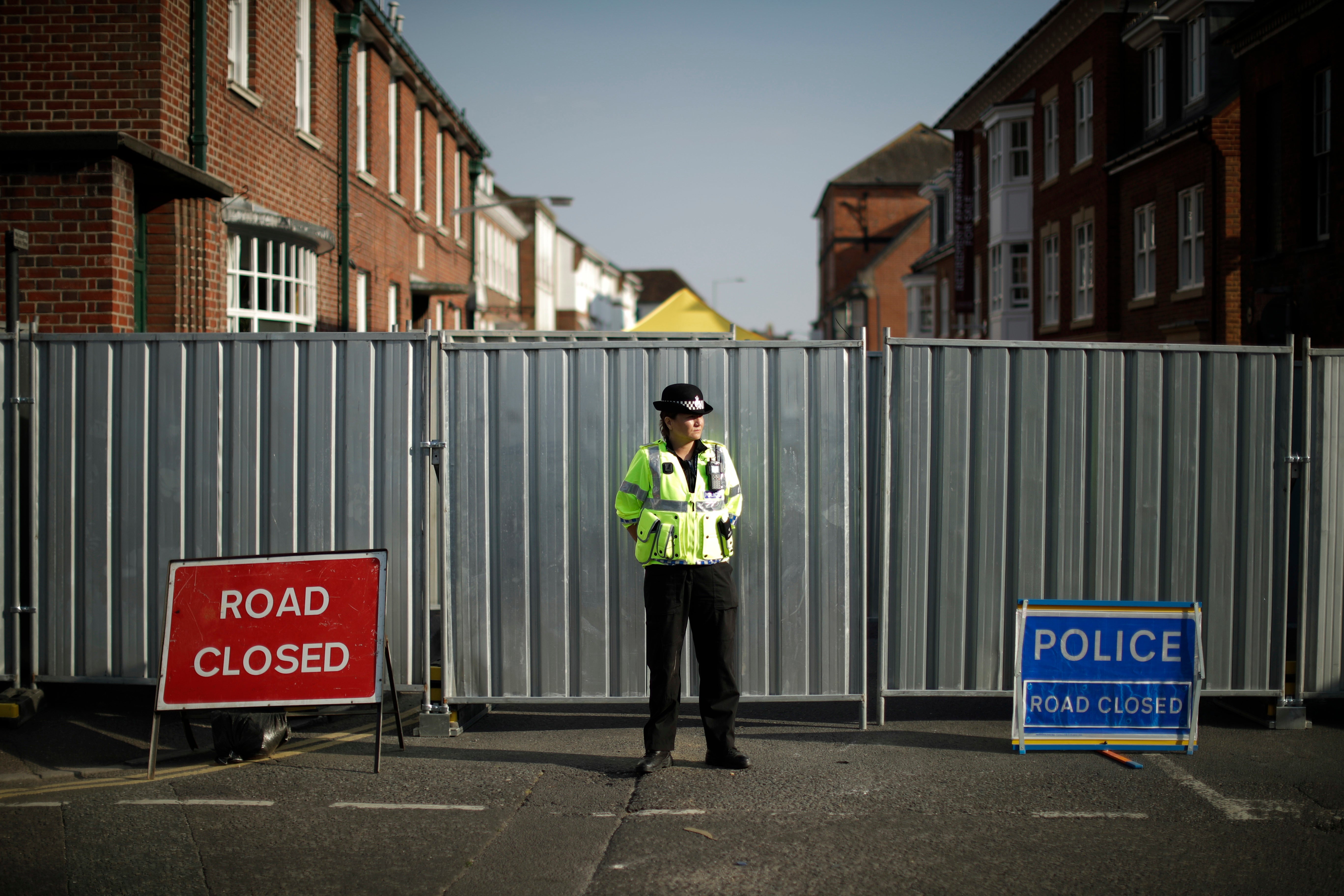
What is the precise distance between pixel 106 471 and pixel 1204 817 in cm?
639

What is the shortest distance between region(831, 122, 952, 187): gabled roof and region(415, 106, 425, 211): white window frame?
159ft

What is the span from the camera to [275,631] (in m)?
5.89

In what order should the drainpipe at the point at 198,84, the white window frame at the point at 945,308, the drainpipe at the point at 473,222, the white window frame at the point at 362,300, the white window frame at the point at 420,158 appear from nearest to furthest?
1. the drainpipe at the point at 198,84
2. the white window frame at the point at 362,300
3. the white window frame at the point at 420,158
4. the drainpipe at the point at 473,222
5. the white window frame at the point at 945,308

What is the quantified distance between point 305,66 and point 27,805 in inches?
488

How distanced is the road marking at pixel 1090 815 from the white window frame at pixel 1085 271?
22.7 meters

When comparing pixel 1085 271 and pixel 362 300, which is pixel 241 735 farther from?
pixel 1085 271

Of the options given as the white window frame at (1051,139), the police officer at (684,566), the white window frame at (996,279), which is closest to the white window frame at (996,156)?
the white window frame at (1051,139)

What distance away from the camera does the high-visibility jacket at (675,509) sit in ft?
18.5

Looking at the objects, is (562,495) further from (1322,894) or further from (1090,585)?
(1322,894)

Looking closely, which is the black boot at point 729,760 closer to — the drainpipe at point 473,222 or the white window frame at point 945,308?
Result: the drainpipe at point 473,222

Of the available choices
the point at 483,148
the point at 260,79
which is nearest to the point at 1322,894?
the point at 260,79

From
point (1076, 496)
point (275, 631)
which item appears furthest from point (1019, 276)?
point (275, 631)

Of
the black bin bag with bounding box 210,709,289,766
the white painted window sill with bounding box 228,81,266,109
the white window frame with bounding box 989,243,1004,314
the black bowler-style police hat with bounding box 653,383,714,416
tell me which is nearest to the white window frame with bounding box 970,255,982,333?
the white window frame with bounding box 989,243,1004,314

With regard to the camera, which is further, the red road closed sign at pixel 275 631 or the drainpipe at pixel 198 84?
Answer: the drainpipe at pixel 198 84
